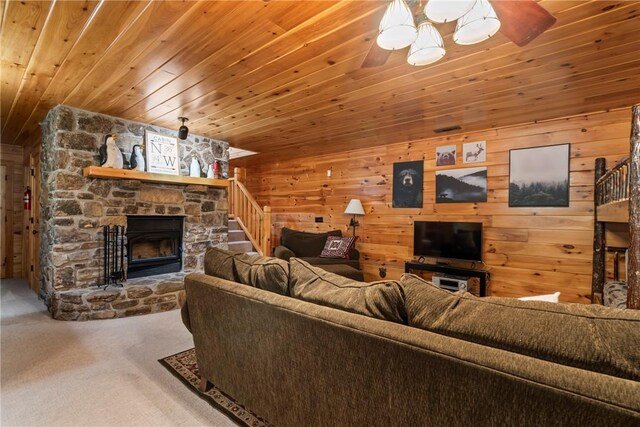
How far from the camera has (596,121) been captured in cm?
322

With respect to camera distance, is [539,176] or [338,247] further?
[338,247]

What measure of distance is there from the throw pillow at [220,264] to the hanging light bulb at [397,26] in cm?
147

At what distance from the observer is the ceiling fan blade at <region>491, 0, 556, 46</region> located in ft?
4.25

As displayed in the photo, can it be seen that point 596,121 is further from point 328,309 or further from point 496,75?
point 328,309

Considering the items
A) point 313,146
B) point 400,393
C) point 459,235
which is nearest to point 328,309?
point 400,393

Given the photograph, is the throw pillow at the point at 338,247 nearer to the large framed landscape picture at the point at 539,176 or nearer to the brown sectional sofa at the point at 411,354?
the large framed landscape picture at the point at 539,176

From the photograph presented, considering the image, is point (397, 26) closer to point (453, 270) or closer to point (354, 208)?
point (453, 270)

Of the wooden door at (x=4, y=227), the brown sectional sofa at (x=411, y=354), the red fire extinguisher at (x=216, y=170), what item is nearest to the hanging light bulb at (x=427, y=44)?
the brown sectional sofa at (x=411, y=354)

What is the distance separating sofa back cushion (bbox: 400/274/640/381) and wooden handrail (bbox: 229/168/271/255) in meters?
4.26

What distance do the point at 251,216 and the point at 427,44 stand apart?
4.59m

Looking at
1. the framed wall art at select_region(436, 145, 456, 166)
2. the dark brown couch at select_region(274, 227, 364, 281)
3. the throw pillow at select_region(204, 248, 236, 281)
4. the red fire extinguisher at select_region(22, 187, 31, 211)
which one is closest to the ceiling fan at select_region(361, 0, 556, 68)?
the throw pillow at select_region(204, 248, 236, 281)

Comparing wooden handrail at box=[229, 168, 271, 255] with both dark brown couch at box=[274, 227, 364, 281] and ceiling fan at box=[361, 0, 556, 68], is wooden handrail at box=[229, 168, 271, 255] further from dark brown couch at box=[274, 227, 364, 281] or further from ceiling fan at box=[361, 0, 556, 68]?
ceiling fan at box=[361, 0, 556, 68]

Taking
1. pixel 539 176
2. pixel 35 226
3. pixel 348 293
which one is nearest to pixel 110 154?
pixel 35 226

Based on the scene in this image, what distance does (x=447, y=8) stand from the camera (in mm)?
1282
